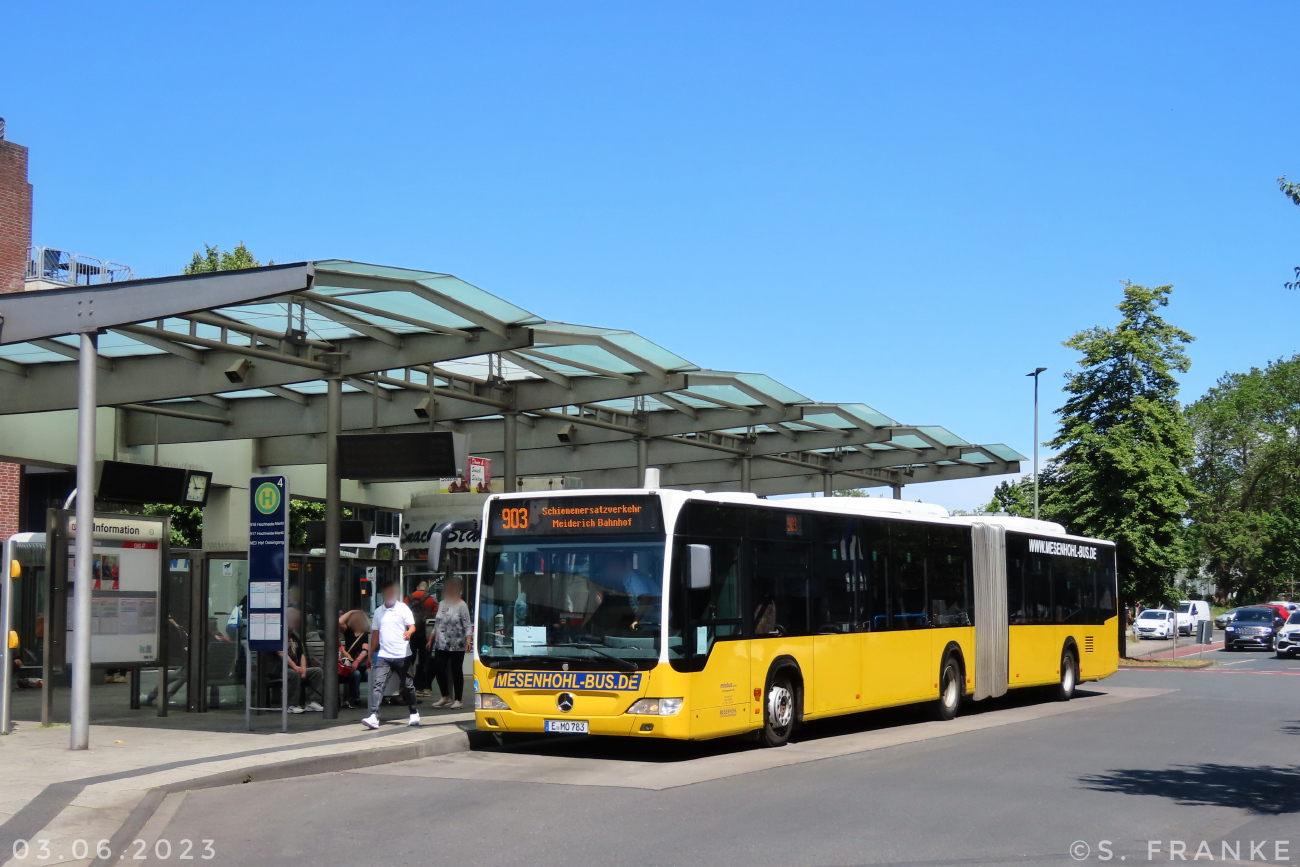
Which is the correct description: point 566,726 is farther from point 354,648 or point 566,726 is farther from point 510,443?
point 510,443

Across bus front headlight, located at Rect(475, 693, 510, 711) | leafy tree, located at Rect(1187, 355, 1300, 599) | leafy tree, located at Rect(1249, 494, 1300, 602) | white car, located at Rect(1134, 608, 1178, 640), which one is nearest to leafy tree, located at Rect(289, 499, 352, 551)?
bus front headlight, located at Rect(475, 693, 510, 711)

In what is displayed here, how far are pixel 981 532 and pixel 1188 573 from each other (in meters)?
27.1

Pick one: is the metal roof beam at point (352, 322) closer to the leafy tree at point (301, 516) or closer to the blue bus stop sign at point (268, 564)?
the blue bus stop sign at point (268, 564)

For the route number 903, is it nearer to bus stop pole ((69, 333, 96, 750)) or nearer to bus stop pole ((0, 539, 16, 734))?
bus stop pole ((69, 333, 96, 750))

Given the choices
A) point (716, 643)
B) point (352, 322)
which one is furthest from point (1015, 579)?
point (352, 322)

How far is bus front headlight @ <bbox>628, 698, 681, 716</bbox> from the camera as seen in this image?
1326 centimetres

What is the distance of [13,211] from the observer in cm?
3934

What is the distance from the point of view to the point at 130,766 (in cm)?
1178

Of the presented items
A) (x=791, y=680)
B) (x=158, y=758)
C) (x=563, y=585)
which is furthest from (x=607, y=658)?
(x=158, y=758)

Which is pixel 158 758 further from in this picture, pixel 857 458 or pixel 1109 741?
pixel 857 458

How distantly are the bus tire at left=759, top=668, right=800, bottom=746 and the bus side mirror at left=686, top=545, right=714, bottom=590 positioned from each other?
1.73m

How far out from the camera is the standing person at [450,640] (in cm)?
A: 1745

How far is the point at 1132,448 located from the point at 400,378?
2588cm

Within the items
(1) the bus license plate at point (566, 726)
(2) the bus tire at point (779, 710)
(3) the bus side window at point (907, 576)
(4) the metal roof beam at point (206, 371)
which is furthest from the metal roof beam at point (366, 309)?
(3) the bus side window at point (907, 576)
